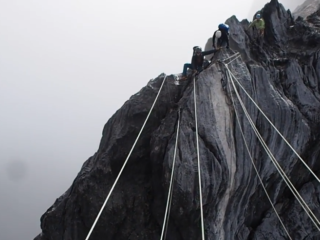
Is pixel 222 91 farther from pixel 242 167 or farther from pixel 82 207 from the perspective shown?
pixel 82 207

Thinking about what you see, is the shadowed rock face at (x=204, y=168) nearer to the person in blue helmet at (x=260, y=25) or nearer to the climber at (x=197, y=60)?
the climber at (x=197, y=60)

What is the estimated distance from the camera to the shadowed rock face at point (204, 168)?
13.1 m

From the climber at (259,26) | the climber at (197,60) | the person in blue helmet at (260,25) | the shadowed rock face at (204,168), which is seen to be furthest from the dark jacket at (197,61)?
the person in blue helmet at (260,25)

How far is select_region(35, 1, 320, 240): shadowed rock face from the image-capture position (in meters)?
13.1

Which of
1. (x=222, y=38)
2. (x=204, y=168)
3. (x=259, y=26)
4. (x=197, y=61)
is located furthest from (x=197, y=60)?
(x=259, y=26)

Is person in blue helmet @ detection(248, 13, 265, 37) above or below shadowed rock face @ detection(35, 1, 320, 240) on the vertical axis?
above

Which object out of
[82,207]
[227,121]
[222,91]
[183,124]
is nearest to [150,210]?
[82,207]

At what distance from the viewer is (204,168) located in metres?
13.0

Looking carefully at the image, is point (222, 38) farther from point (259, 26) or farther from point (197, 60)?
point (259, 26)

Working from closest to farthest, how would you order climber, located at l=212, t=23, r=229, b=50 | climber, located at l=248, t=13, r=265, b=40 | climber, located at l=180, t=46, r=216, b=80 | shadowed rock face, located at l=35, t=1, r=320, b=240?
shadowed rock face, located at l=35, t=1, r=320, b=240, climber, located at l=180, t=46, r=216, b=80, climber, located at l=212, t=23, r=229, b=50, climber, located at l=248, t=13, r=265, b=40

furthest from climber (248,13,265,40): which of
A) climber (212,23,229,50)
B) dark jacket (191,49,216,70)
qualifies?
dark jacket (191,49,216,70)

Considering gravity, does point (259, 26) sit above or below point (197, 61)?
above

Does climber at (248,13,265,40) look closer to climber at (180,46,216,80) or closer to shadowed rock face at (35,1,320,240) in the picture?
shadowed rock face at (35,1,320,240)

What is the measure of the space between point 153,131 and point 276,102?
7.04 m
